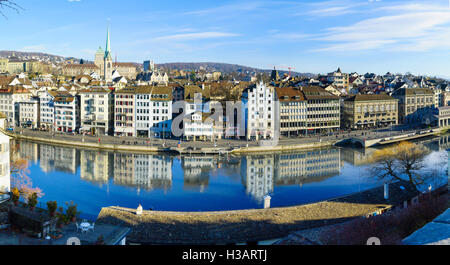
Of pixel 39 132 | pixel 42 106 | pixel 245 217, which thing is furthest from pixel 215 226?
pixel 42 106

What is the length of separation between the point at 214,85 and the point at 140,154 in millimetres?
22604

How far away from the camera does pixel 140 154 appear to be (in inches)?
1231

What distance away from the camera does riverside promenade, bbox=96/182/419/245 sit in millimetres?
12797

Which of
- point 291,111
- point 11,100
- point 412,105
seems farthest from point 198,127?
point 412,105

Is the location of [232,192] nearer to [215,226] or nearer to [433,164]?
[215,226]

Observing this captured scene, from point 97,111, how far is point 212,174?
19.2m

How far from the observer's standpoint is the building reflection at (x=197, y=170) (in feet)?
73.8

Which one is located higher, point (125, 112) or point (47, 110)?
point (47, 110)

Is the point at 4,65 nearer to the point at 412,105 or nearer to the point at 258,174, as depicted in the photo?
the point at 412,105

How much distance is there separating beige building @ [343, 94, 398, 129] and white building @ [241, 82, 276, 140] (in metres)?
11.7

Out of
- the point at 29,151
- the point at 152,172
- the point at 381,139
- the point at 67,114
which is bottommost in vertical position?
the point at 152,172

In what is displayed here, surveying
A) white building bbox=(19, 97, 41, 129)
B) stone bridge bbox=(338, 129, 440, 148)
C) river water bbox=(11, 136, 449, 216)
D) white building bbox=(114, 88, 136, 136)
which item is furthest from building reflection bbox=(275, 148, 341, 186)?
white building bbox=(19, 97, 41, 129)

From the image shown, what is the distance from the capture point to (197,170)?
26.5 meters

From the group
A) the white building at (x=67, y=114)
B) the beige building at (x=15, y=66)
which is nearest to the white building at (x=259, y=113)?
the white building at (x=67, y=114)
